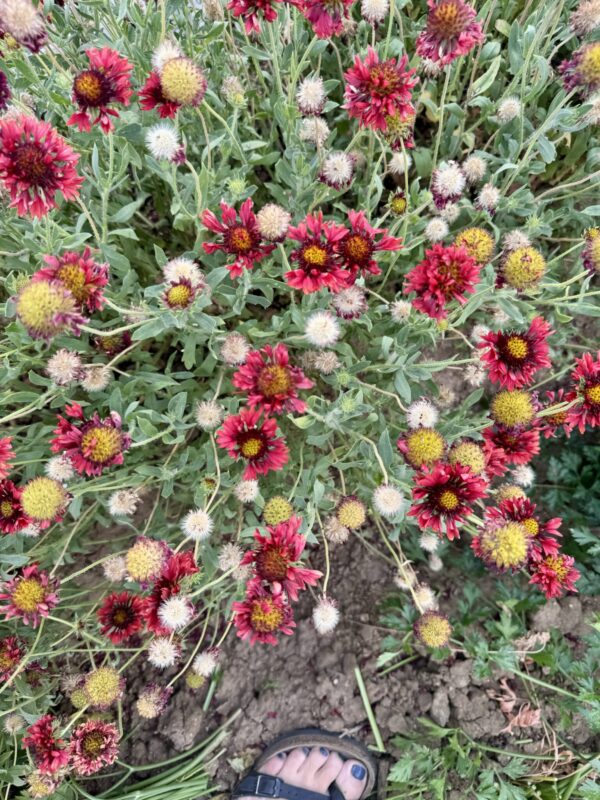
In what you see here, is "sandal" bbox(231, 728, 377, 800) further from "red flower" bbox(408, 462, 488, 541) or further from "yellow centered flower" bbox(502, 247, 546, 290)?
"yellow centered flower" bbox(502, 247, 546, 290)

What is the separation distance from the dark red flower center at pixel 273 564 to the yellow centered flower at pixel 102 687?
77cm

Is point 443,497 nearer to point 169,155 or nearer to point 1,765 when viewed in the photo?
point 169,155

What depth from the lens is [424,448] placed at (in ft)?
6.59

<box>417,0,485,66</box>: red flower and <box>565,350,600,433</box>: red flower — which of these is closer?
<box>417,0,485,66</box>: red flower

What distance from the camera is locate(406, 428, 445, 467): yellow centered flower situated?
6.59 ft

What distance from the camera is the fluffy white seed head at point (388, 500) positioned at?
83.7 inches

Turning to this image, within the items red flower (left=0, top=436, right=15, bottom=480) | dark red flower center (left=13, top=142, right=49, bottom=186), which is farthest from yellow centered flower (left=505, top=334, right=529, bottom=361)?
red flower (left=0, top=436, right=15, bottom=480)

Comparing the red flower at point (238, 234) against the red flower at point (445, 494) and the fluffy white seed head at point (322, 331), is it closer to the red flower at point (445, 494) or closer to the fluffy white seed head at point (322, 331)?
the fluffy white seed head at point (322, 331)

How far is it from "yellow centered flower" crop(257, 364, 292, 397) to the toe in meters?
2.24

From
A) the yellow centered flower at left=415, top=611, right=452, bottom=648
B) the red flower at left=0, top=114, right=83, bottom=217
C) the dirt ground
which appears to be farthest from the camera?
the dirt ground

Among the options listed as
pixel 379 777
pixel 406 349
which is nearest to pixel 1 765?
pixel 379 777

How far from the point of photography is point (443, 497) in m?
1.99

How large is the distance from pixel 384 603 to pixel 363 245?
196 centimetres

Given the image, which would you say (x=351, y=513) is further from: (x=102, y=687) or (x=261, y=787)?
(x=261, y=787)
